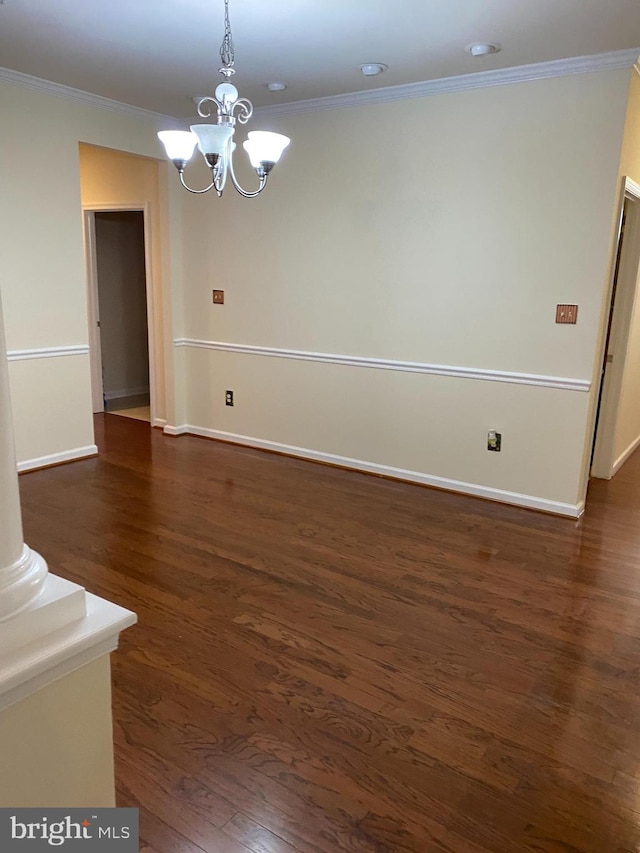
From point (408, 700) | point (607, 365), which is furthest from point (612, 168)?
point (408, 700)

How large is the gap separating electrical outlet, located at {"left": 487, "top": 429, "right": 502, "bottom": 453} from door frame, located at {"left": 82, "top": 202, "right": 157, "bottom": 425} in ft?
10.1

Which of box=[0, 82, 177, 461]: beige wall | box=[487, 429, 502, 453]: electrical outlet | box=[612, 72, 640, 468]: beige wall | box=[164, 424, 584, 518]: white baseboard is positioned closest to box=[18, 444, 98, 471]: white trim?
box=[0, 82, 177, 461]: beige wall

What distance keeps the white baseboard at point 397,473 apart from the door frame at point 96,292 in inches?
27.4

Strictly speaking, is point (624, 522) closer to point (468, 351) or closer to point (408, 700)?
point (468, 351)

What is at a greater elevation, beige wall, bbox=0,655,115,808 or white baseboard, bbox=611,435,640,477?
beige wall, bbox=0,655,115,808

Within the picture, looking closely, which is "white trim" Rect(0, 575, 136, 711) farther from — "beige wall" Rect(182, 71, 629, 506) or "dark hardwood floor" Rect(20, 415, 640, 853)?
"beige wall" Rect(182, 71, 629, 506)

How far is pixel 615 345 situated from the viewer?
4.57 meters

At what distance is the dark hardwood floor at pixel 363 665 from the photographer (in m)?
1.81

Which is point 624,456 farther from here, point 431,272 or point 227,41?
point 227,41

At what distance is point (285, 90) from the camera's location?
13.9 feet

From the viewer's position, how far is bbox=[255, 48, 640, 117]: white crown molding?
11.3 feet

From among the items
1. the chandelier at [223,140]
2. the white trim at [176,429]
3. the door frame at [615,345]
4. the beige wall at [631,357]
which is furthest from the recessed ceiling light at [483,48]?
the white trim at [176,429]

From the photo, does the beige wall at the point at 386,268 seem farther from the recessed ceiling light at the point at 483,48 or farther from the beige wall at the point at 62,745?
the beige wall at the point at 62,745

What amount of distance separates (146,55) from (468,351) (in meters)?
2.58
